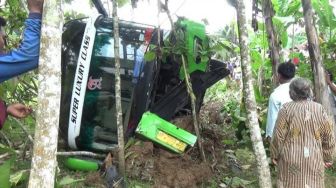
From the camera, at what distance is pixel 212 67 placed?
6023mm

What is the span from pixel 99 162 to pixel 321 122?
2.57 m

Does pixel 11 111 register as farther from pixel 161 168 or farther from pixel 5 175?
pixel 161 168

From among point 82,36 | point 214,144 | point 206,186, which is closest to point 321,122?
point 206,186

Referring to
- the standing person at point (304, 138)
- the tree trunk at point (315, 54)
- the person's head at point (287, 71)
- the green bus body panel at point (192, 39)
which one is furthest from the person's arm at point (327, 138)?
the green bus body panel at point (192, 39)

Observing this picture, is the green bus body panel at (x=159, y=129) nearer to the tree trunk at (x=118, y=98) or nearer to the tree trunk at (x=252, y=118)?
the tree trunk at (x=118, y=98)

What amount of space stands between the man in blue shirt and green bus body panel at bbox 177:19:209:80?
8.79 ft

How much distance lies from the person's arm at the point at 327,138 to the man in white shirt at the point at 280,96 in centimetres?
96

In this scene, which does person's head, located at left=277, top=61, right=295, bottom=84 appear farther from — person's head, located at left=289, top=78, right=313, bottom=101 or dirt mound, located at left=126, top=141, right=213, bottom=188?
dirt mound, located at left=126, top=141, right=213, bottom=188

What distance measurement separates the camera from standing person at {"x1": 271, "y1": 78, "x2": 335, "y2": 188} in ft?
13.9

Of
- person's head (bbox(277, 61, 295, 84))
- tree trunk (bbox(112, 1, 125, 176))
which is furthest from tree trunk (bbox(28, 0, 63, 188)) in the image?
person's head (bbox(277, 61, 295, 84))

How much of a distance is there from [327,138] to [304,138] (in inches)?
9.6

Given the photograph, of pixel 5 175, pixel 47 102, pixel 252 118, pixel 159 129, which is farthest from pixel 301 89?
pixel 5 175

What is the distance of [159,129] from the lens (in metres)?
5.33

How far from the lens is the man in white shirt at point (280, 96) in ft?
17.3
